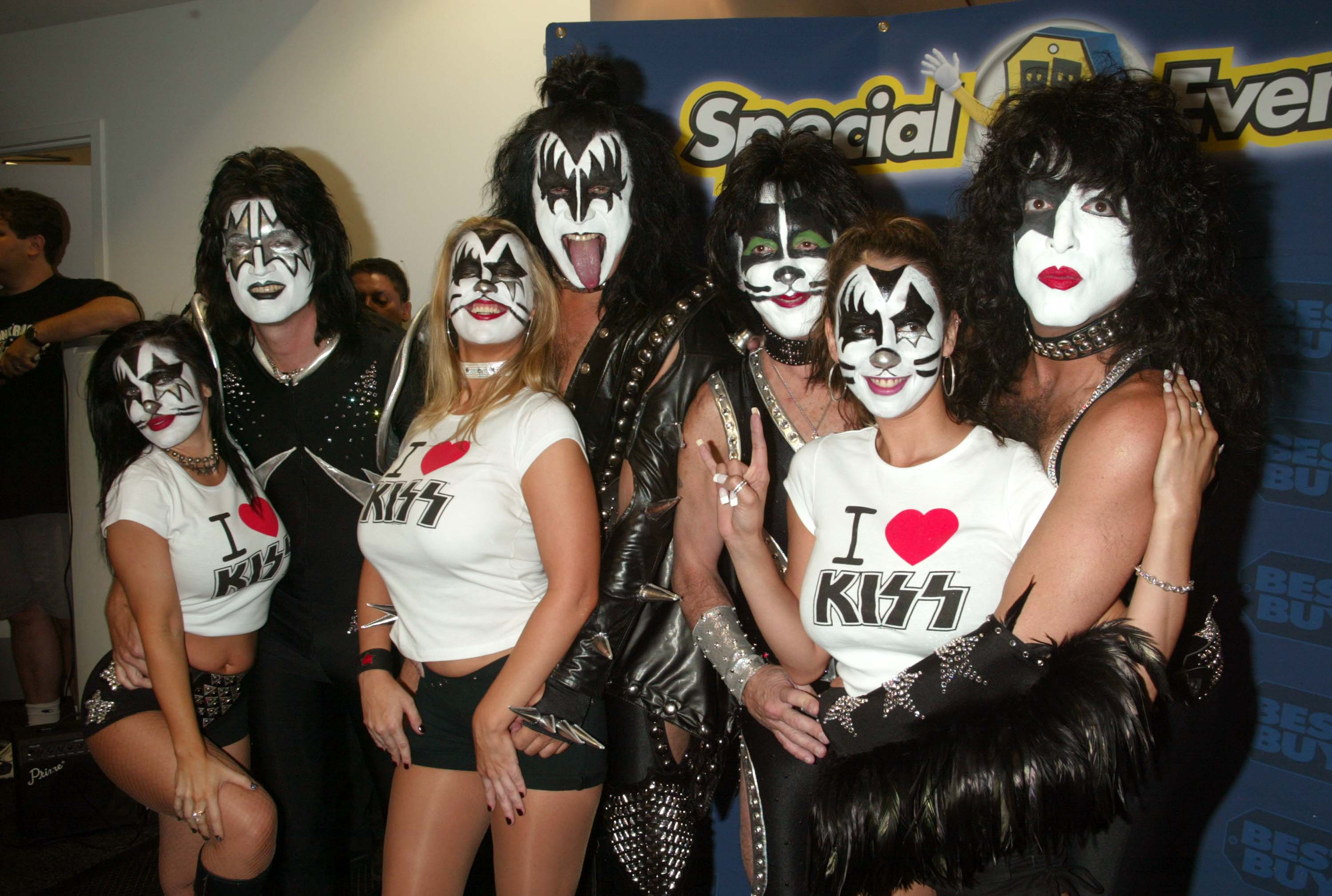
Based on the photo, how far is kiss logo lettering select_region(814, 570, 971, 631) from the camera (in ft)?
4.91

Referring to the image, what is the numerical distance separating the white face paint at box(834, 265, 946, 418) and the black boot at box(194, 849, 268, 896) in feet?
5.90

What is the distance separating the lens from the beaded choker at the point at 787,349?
1972 millimetres

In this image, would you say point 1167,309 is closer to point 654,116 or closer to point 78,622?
point 654,116

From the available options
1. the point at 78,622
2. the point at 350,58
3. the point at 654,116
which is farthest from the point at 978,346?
the point at 78,622

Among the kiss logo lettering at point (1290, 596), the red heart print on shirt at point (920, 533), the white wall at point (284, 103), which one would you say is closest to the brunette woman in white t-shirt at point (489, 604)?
the red heart print on shirt at point (920, 533)

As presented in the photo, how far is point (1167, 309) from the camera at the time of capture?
154 centimetres

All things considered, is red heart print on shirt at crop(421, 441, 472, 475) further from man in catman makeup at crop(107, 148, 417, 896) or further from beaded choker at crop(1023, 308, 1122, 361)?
beaded choker at crop(1023, 308, 1122, 361)

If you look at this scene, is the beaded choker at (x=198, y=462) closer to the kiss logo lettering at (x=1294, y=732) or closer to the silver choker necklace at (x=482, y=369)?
the silver choker necklace at (x=482, y=369)

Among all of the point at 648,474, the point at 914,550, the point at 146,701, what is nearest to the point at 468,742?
the point at 648,474

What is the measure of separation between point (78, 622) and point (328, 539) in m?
3.28

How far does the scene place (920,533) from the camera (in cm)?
154

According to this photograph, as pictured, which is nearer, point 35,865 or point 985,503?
point 985,503

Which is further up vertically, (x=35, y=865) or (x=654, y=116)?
(x=654, y=116)

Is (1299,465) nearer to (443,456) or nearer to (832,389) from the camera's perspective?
(832,389)
